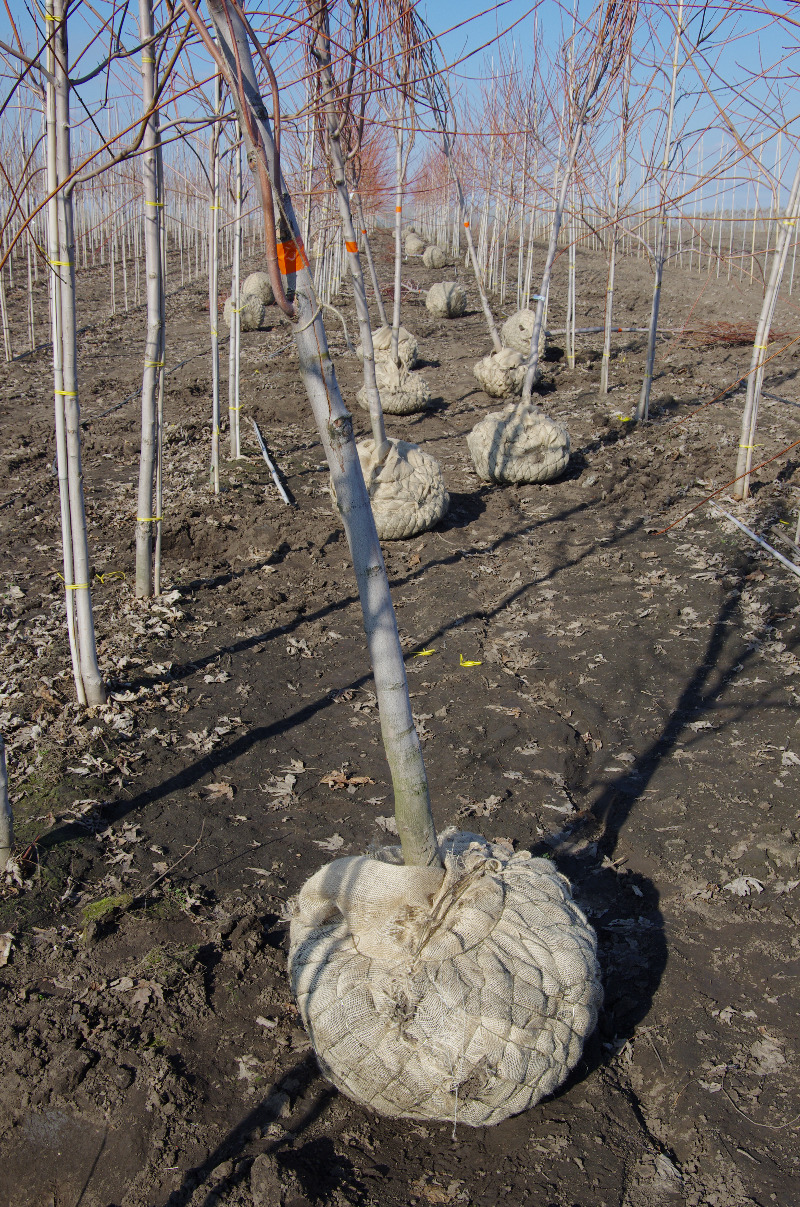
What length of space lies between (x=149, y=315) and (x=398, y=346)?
7107 millimetres

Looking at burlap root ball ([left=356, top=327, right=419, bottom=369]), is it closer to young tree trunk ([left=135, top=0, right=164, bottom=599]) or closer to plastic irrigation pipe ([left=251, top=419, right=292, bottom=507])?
plastic irrigation pipe ([left=251, top=419, right=292, bottom=507])

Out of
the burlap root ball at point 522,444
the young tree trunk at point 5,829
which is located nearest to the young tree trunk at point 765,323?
the burlap root ball at point 522,444

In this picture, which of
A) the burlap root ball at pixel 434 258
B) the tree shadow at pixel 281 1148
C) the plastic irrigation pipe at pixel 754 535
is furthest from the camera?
the burlap root ball at pixel 434 258

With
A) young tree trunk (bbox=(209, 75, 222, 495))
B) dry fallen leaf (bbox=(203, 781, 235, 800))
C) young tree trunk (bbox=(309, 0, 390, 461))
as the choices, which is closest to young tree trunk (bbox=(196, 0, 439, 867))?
dry fallen leaf (bbox=(203, 781, 235, 800))

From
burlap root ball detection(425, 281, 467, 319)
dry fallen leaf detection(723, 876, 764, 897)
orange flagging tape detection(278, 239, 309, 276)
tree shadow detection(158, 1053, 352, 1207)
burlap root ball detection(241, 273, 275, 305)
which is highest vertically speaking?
orange flagging tape detection(278, 239, 309, 276)

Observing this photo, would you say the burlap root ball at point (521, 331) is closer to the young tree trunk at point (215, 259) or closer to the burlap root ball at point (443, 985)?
Result: the young tree trunk at point (215, 259)

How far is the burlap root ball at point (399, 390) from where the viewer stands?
10625mm

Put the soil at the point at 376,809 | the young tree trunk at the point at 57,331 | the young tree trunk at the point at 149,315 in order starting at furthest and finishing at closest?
the young tree trunk at the point at 149,315
the young tree trunk at the point at 57,331
the soil at the point at 376,809

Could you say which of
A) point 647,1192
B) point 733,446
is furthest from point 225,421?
point 647,1192

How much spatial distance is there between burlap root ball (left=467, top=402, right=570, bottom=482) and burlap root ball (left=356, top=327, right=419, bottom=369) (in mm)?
3590

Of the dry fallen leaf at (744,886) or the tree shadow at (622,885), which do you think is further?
the dry fallen leaf at (744,886)

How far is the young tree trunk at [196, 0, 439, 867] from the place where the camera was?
1767 mm

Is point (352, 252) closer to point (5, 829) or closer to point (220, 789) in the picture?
point (220, 789)

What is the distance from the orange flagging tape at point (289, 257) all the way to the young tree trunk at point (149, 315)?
3140 mm
